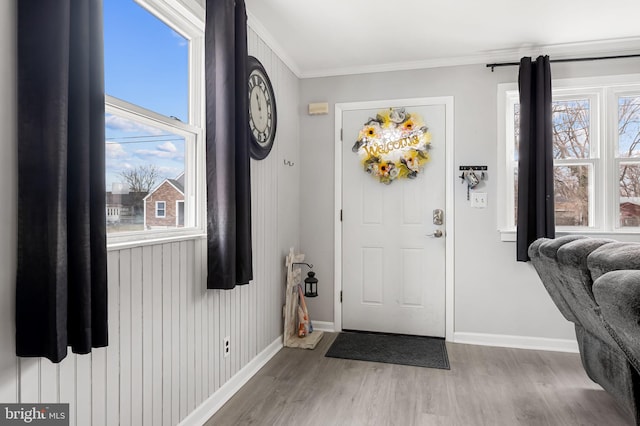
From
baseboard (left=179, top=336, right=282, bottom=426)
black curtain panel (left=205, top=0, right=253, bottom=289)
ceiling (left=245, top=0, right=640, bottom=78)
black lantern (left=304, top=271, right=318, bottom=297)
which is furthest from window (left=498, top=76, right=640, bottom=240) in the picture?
black curtain panel (left=205, top=0, right=253, bottom=289)

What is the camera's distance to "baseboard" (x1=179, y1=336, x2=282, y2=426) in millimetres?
2053

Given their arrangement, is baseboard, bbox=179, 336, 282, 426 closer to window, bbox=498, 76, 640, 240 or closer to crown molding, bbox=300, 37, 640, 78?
window, bbox=498, 76, 640, 240

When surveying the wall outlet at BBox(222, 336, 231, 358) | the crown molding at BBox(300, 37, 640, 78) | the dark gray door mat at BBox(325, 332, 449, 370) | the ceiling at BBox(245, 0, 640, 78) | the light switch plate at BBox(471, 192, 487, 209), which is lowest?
the dark gray door mat at BBox(325, 332, 449, 370)

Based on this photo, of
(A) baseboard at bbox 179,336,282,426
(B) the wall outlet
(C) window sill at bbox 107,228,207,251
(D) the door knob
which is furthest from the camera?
(D) the door knob

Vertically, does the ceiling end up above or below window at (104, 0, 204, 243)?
above

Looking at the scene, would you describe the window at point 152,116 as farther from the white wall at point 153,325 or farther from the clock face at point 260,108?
the clock face at point 260,108

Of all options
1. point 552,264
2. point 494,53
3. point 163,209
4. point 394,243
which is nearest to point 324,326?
point 394,243

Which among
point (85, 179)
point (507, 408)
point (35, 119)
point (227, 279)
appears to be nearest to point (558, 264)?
point (507, 408)

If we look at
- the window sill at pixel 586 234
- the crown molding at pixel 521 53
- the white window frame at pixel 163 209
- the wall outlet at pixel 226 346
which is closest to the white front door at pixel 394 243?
the crown molding at pixel 521 53

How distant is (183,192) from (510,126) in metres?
2.78

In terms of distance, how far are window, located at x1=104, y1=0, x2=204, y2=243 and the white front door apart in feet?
5.83

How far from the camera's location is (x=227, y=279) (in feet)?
6.64

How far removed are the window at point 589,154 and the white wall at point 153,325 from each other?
6.68 ft

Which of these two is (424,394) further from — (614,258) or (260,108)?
(260,108)
